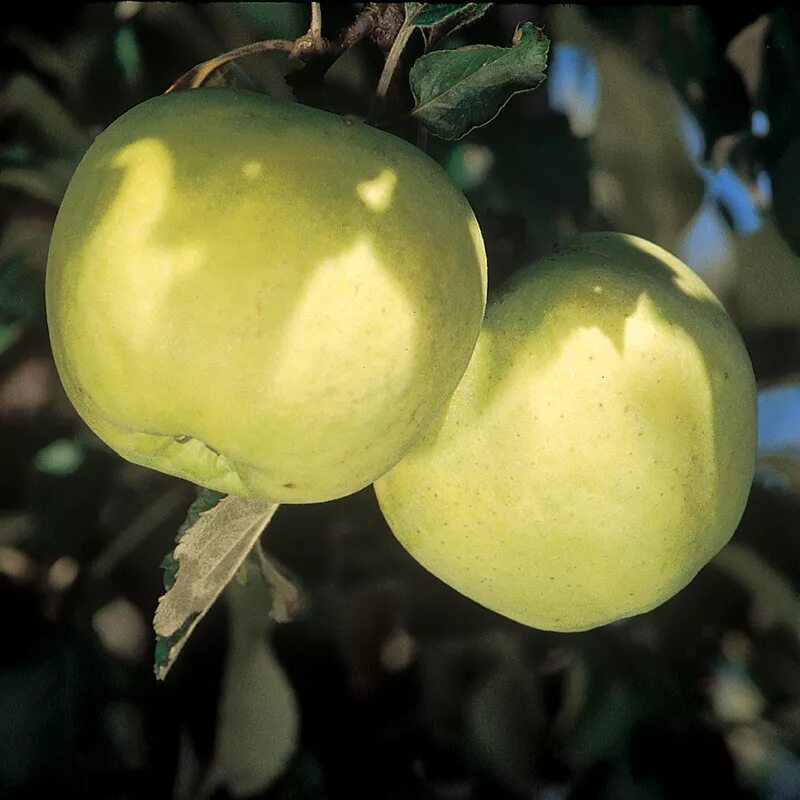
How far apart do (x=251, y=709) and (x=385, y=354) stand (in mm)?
821

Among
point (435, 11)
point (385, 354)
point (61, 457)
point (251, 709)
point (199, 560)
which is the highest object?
point (435, 11)

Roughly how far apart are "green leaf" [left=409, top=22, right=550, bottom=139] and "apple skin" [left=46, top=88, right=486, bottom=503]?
3.4 inches

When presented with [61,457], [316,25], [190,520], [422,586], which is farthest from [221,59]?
[422,586]

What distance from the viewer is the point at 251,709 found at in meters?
1.14

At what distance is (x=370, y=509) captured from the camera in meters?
1.12

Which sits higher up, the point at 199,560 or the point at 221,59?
the point at 221,59

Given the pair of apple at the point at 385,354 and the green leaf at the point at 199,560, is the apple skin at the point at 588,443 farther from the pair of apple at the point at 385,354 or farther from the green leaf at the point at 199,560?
the green leaf at the point at 199,560

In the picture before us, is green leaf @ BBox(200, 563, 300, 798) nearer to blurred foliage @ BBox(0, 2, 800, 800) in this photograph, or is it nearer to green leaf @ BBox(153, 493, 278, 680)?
blurred foliage @ BBox(0, 2, 800, 800)

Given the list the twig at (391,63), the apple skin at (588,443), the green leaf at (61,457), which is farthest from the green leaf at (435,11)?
the green leaf at (61,457)

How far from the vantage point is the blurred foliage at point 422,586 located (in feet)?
3.16

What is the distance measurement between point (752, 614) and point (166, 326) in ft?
3.26

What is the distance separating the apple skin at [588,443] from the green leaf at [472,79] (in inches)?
5.9

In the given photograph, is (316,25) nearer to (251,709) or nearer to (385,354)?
(385,354)

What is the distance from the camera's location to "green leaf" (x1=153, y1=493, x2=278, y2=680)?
681 millimetres
